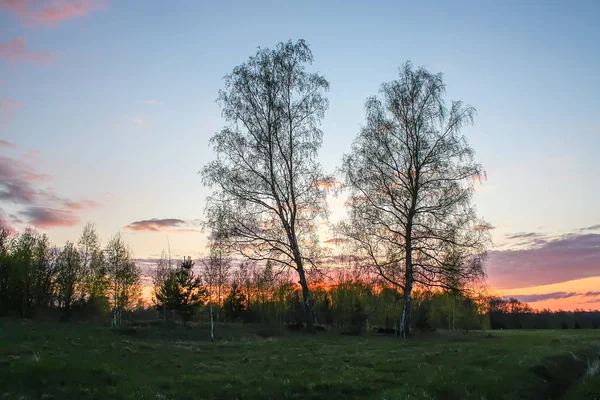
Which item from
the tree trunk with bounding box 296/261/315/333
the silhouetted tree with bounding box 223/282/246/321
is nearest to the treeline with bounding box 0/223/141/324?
the silhouetted tree with bounding box 223/282/246/321

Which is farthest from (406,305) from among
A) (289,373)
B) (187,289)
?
(187,289)

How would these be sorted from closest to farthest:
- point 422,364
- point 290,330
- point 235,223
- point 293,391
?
point 293,391, point 422,364, point 235,223, point 290,330

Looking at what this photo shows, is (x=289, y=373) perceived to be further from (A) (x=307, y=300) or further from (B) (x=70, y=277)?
(B) (x=70, y=277)

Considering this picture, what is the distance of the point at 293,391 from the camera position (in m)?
13.3

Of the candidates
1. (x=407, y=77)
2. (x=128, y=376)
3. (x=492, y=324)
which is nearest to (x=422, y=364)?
(x=128, y=376)

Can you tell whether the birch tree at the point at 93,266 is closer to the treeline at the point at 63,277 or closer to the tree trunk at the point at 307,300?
the treeline at the point at 63,277

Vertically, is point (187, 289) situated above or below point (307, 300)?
below

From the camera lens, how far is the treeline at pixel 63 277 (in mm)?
60156

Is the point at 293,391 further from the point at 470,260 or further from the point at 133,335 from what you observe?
the point at 133,335

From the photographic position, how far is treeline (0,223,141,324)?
60.2 metres

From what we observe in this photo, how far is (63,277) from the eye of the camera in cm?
6700

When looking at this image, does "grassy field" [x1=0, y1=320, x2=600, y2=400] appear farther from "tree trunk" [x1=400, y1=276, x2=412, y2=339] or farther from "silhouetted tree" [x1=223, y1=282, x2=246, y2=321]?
"silhouetted tree" [x1=223, y1=282, x2=246, y2=321]

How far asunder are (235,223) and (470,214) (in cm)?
1772

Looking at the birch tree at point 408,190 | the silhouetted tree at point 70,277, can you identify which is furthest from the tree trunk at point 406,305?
the silhouetted tree at point 70,277
